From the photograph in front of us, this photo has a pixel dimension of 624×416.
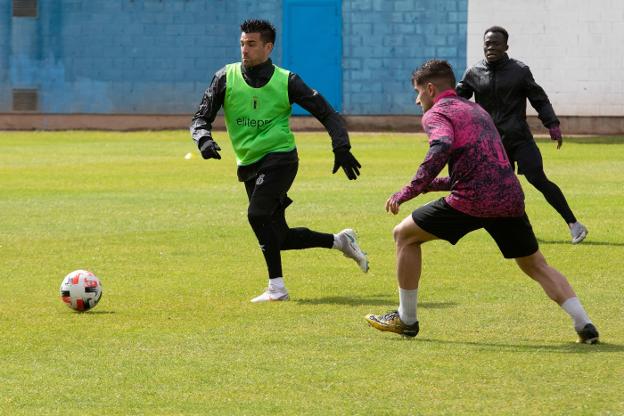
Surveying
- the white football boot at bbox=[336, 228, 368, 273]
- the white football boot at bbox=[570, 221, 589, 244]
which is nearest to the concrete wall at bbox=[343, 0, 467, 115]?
the white football boot at bbox=[570, 221, 589, 244]

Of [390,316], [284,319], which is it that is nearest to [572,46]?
[284,319]

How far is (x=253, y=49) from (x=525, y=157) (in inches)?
172

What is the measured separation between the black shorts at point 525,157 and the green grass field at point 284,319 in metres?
0.74

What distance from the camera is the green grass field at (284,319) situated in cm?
709

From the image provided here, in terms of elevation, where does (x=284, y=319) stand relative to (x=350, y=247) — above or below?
below

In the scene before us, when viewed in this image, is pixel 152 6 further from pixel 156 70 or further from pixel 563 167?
pixel 563 167

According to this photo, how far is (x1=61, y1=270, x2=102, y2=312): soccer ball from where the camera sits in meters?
9.77

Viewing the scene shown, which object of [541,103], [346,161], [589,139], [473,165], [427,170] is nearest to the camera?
[427,170]

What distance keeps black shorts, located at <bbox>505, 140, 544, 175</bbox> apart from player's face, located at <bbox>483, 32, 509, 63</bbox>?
88 cm

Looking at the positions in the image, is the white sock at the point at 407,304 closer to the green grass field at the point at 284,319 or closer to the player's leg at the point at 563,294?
the green grass field at the point at 284,319

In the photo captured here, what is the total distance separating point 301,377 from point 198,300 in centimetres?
298

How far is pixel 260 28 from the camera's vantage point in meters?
10.5

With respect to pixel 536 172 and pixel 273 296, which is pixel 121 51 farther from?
pixel 273 296

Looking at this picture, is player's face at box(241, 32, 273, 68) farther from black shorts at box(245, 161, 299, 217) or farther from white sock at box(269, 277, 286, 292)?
white sock at box(269, 277, 286, 292)
